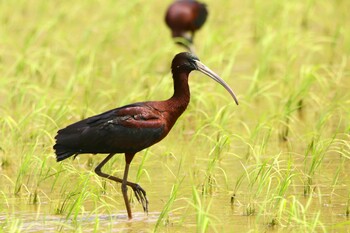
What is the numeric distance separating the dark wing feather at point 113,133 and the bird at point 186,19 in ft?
17.3

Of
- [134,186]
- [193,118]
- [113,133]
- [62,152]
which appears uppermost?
[193,118]

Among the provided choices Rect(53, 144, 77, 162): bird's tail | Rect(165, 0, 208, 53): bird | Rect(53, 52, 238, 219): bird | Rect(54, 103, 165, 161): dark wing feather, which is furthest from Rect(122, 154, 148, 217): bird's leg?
Rect(165, 0, 208, 53): bird

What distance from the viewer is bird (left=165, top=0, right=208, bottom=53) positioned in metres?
11.8

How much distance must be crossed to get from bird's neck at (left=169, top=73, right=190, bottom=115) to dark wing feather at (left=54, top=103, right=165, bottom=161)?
0.15m

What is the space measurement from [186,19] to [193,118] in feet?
10.6

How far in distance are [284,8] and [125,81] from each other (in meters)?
2.71

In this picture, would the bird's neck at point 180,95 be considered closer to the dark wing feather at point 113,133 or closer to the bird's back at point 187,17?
the dark wing feather at point 113,133

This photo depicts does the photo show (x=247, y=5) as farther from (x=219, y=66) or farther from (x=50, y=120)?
(x=50, y=120)

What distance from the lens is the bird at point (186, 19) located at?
1177cm

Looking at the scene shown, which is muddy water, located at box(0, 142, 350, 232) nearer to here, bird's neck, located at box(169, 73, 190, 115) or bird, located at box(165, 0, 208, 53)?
bird's neck, located at box(169, 73, 190, 115)

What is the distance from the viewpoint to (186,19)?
11.8 m

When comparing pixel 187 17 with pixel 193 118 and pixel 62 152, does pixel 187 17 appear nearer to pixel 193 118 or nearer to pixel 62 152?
pixel 193 118

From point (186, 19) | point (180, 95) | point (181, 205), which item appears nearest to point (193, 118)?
point (180, 95)

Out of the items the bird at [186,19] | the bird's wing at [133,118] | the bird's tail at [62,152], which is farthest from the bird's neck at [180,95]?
the bird at [186,19]
